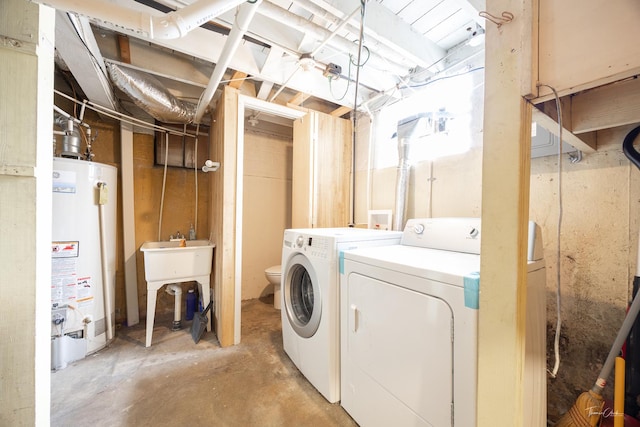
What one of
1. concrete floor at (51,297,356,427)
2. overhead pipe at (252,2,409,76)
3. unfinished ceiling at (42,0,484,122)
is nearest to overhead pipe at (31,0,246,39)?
unfinished ceiling at (42,0,484,122)

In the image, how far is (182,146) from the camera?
262 cm

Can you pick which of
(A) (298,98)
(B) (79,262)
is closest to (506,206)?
(A) (298,98)

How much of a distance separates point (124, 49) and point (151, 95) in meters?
0.31

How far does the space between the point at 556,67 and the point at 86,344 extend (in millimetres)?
2986

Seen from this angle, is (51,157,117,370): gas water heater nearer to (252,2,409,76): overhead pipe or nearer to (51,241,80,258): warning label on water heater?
(51,241,80,258): warning label on water heater

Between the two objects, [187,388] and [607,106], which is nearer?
[607,106]

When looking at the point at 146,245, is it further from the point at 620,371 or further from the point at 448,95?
the point at 620,371

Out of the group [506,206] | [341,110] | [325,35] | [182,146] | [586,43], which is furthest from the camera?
[182,146]

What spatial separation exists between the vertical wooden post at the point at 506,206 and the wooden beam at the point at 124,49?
2.25m

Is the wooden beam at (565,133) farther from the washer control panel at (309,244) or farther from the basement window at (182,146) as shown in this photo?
the basement window at (182,146)

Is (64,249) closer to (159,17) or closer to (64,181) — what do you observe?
(64,181)

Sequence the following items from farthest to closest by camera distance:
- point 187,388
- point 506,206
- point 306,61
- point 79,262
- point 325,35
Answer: point 79,262 < point 306,61 < point 187,388 < point 325,35 < point 506,206


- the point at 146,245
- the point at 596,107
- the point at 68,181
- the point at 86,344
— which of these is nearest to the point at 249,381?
the point at 86,344

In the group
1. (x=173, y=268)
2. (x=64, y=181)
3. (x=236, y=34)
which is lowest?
(x=173, y=268)
